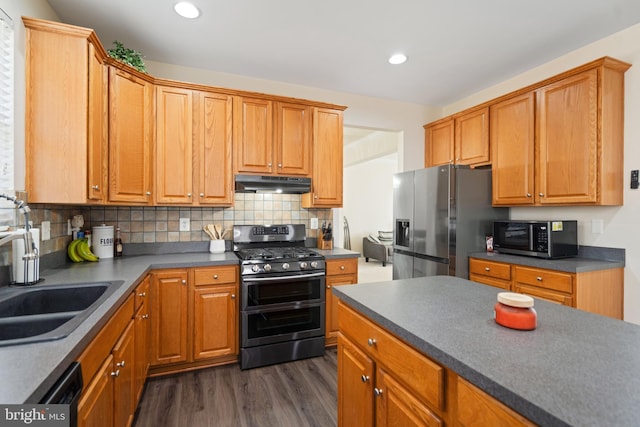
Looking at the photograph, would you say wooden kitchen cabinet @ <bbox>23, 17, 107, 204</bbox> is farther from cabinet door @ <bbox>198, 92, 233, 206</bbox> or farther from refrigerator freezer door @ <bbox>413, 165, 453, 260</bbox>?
refrigerator freezer door @ <bbox>413, 165, 453, 260</bbox>

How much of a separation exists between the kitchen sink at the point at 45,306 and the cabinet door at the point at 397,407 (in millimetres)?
1114

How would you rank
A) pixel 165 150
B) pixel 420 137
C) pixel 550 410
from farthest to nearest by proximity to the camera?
pixel 420 137
pixel 165 150
pixel 550 410

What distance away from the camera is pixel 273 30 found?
2.41 meters

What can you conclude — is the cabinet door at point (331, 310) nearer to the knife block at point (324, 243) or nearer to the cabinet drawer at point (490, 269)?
the knife block at point (324, 243)

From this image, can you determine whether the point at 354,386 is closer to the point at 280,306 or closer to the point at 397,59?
the point at 280,306

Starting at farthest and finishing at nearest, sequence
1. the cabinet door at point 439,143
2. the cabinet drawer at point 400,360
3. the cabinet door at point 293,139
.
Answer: the cabinet door at point 439,143 < the cabinet door at point 293,139 < the cabinet drawer at point 400,360

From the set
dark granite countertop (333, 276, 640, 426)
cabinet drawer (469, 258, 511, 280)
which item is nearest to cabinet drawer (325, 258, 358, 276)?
cabinet drawer (469, 258, 511, 280)

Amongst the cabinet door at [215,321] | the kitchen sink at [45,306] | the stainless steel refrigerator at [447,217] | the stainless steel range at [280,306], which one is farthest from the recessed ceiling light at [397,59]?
the kitchen sink at [45,306]

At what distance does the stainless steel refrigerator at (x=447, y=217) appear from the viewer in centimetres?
304

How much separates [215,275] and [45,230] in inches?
44.5

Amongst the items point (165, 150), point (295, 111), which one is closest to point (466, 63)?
point (295, 111)

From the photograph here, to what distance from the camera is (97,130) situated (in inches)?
80.3

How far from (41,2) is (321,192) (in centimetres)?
242

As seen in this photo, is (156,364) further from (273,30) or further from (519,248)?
(519,248)
